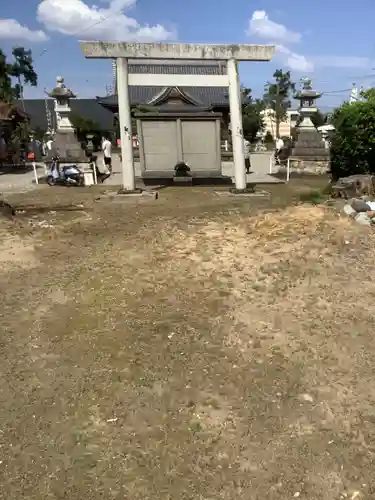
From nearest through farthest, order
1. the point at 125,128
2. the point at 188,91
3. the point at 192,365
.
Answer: the point at 192,365, the point at 125,128, the point at 188,91

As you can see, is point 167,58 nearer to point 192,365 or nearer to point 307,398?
point 192,365

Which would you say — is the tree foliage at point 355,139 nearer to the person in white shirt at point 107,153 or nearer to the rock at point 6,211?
the rock at point 6,211

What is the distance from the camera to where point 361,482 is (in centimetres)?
263

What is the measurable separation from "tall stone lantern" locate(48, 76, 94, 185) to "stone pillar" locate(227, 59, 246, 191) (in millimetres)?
6137

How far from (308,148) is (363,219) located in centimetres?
1176

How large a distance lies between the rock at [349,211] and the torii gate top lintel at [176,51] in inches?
215

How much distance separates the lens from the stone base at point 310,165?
57.8ft

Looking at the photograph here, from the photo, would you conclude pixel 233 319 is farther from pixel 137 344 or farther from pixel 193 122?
pixel 193 122

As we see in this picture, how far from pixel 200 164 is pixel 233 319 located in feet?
33.2

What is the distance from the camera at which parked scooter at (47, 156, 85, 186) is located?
49.2 feet

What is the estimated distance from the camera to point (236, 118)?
11438 mm

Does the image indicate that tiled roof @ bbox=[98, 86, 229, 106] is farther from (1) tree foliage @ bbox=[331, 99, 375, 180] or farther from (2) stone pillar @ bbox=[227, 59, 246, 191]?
(1) tree foliage @ bbox=[331, 99, 375, 180]

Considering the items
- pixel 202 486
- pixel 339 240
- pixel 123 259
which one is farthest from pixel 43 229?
pixel 202 486

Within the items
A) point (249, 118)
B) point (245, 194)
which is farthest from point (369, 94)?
point (249, 118)
